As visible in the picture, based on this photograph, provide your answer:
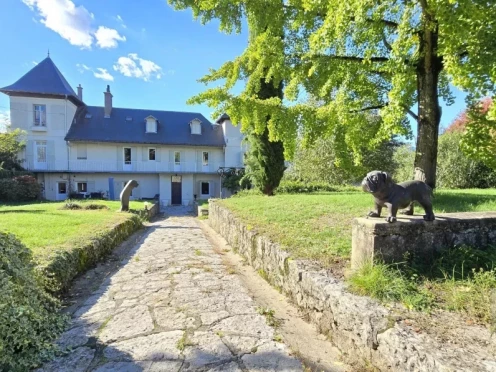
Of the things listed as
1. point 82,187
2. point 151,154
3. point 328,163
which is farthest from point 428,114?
point 82,187

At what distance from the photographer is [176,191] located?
25.8 meters

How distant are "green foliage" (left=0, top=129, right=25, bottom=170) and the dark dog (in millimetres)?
25087

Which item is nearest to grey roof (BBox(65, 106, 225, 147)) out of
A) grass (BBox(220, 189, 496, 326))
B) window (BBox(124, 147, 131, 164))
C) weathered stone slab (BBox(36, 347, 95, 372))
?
window (BBox(124, 147, 131, 164))

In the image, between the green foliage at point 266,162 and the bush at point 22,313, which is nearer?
the bush at point 22,313

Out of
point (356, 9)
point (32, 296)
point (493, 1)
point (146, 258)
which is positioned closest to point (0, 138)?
point (146, 258)

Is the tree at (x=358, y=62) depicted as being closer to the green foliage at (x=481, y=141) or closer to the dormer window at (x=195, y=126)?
the green foliage at (x=481, y=141)

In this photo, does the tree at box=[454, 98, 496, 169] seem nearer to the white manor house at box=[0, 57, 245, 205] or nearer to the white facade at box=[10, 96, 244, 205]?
the white facade at box=[10, 96, 244, 205]

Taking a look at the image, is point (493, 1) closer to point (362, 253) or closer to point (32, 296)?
point (362, 253)

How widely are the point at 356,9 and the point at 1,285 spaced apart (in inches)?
206

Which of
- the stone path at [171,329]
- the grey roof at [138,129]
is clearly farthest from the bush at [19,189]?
the stone path at [171,329]

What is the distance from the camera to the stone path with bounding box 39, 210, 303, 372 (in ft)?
7.59

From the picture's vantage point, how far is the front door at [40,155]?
22781mm

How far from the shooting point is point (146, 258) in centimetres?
→ 570

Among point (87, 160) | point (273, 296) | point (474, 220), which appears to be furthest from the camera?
point (87, 160)
